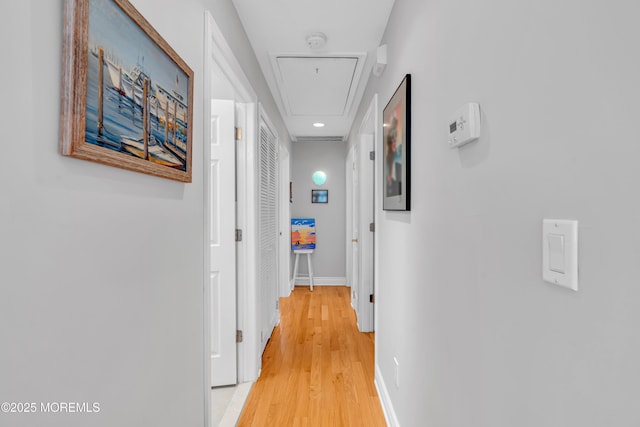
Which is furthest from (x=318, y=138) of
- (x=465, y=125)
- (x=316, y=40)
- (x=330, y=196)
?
(x=465, y=125)

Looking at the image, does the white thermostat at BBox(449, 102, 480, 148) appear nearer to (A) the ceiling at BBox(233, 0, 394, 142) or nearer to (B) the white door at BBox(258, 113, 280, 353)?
(A) the ceiling at BBox(233, 0, 394, 142)

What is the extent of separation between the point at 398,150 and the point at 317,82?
5.11 ft

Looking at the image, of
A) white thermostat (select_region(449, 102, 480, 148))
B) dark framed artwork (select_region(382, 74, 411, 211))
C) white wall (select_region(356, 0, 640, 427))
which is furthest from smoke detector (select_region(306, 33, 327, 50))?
white thermostat (select_region(449, 102, 480, 148))

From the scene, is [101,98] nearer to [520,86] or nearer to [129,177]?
[129,177]

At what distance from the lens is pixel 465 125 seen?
3.08 ft

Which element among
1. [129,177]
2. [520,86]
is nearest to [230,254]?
[129,177]

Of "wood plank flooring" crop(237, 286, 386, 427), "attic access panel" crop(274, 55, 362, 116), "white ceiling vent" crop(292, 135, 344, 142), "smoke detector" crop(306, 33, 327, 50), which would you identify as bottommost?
"wood plank flooring" crop(237, 286, 386, 427)

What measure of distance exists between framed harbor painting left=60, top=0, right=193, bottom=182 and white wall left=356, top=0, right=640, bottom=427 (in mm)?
907

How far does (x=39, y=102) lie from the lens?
2.01ft

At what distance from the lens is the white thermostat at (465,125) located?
897 mm

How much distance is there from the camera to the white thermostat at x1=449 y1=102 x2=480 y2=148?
0.90 meters

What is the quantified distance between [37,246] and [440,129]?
46.4 inches

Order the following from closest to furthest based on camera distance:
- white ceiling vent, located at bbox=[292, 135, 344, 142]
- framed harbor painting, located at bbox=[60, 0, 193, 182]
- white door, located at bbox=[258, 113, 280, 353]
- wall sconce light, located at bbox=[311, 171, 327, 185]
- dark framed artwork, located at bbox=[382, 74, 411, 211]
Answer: framed harbor painting, located at bbox=[60, 0, 193, 182]
dark framed artwork, located at bbox=[382, 74, 411, 211]
white door, located at bbox=[258, 113, 280, 353]
white ceiling vent, located at bbox=[292, 135, 344, 142]
wall sconce light, located at bbox=[311, 171, 327, 185]

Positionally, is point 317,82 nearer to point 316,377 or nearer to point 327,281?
point 316,377
